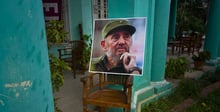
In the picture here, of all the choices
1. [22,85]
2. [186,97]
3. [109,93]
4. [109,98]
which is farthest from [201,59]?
[22,85]

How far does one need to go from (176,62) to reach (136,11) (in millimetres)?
2195

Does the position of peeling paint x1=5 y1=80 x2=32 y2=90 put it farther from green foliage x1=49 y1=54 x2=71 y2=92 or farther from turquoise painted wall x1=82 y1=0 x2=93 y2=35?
turquoise painted wall x1=82 y1=0 x2=93 y2=35

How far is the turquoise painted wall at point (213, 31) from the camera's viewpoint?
4.54 meters

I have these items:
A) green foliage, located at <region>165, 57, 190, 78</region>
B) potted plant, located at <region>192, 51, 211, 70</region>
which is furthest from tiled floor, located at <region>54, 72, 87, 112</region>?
potted plant, located at <region>192, 51, 211, 70</region>

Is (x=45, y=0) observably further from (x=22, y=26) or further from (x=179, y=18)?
(x=179, y=18)

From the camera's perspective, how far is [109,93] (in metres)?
2.28

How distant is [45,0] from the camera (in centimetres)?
458

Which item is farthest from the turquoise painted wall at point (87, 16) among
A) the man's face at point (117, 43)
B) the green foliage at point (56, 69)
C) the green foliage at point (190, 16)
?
the green foliage at point (190, 16)

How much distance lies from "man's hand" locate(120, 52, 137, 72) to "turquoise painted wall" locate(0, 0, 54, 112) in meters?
1.24

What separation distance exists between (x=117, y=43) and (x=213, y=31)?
368cm

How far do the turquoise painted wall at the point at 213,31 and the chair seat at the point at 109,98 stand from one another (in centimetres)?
358

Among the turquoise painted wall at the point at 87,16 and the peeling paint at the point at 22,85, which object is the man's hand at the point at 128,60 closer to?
the peeling paint at the point at 22,85

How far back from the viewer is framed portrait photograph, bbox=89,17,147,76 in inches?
76.1

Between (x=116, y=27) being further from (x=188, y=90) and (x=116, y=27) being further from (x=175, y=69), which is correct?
(x=175, y=69)
